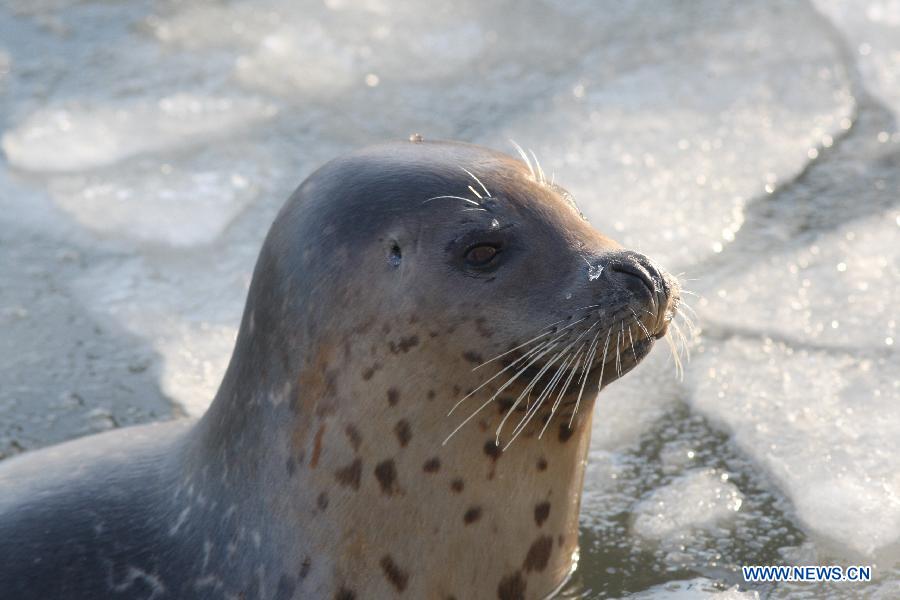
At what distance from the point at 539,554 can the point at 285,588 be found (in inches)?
21.3

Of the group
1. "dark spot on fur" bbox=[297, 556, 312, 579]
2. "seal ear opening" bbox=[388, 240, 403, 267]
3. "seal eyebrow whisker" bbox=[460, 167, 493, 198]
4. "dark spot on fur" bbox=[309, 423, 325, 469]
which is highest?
"seal eyebrow whisker" bbox=[460, 167, 493, 198]

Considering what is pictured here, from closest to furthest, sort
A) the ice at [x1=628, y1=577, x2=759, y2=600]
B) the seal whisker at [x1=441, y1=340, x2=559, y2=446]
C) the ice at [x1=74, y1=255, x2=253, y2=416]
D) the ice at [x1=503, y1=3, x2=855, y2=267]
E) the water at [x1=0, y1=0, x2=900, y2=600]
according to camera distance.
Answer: the seal whisker at [x1=441, y1=340, x2=559, y2=446]
the ice at [x1=628, y1=577, x2=759, y2=600]
the water at [x1=0, y1=0, x2=900, y2=600]
the ice at [x1=74, y1=255, x2=253, y2=416]
the ice at [x1=503, y1=3, x2=855, y2=267]

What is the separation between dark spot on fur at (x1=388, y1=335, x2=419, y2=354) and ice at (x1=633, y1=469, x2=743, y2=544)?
0.95m

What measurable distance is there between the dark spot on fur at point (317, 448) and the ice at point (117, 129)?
9.67ft

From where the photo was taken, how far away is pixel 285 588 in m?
2.92

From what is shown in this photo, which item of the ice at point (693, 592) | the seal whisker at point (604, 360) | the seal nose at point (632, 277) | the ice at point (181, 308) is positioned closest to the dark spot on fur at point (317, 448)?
the seal whisker at point (604, 360)

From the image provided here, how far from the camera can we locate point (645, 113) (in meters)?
5.68

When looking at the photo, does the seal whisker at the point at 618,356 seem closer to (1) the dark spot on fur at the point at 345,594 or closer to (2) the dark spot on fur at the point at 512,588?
(2) the dark spot on fur at the point at 512,588

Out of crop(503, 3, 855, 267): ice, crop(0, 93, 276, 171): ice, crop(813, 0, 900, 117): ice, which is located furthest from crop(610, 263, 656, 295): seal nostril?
crop(0, 93, 276, 171): ice

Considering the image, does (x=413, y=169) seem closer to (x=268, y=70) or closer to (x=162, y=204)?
(x=162, y=204)

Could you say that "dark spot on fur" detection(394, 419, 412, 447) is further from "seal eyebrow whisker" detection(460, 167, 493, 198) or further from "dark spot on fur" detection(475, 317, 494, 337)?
"seal eyebrow whisker" detection(460, 167, 493, 198)

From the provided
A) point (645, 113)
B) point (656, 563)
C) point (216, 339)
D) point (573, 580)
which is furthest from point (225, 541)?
point (645, 113)

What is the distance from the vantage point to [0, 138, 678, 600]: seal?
283cm

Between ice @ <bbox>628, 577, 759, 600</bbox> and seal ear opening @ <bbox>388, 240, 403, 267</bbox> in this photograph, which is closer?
seal ear opening @ <bbox>388, 240, 403, 267</bbox>
